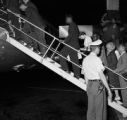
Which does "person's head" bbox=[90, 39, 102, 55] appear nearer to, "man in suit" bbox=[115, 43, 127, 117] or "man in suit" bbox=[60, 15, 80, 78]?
"man in suit" bbox=[115, 43, 127, 117]

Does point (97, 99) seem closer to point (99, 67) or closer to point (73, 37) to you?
point (99, 67)

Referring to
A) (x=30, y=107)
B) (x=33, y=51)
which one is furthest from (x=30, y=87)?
(x=33, y=51)

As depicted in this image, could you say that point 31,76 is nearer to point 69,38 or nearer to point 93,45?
point 69,38

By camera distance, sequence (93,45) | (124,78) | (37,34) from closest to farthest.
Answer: (93,45)
(124,78)
(37,34)

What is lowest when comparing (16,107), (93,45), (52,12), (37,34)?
(16,107)

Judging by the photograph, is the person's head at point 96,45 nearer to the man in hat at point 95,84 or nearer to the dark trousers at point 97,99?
the man in hat at point 95,84

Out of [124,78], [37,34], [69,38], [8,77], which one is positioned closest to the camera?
[124,78]

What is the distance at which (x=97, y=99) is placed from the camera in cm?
652

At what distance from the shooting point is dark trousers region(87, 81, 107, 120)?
256 inches

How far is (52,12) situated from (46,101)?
10.7 m

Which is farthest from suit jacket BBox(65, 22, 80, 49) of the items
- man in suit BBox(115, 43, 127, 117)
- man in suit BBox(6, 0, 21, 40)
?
man in suit BBox(6, 0, 21, 40)

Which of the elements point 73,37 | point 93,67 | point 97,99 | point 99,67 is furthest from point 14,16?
point 97,99

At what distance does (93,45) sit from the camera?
21.3 ft

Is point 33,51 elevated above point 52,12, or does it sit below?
below
